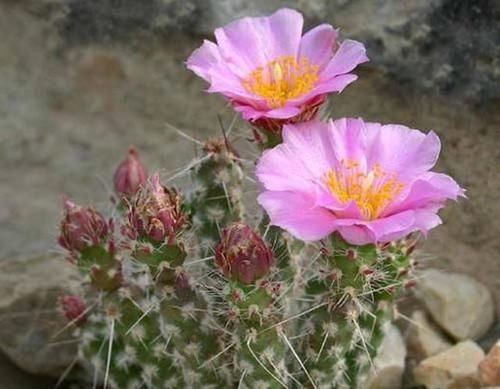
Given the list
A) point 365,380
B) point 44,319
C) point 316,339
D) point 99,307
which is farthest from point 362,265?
point 44,319

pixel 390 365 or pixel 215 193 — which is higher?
pixel 215 193

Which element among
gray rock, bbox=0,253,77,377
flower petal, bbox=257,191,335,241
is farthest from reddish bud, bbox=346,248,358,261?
gray rock, bbox=0,253,77,377

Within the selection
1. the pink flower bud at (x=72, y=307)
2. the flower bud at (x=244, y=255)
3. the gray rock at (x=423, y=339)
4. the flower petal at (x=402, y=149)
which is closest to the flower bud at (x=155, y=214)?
the flower bud at (x=244, y=255)

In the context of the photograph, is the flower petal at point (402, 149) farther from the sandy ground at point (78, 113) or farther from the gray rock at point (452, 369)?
the sandy ground at point (78, 113)

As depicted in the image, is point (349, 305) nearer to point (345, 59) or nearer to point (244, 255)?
point (244, 255)

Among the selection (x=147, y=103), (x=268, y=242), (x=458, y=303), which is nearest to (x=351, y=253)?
(x=268, y=242)

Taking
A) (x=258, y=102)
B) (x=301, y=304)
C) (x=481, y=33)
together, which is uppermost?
(x=258, y=102)

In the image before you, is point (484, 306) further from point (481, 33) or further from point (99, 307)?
point (99, 307)
